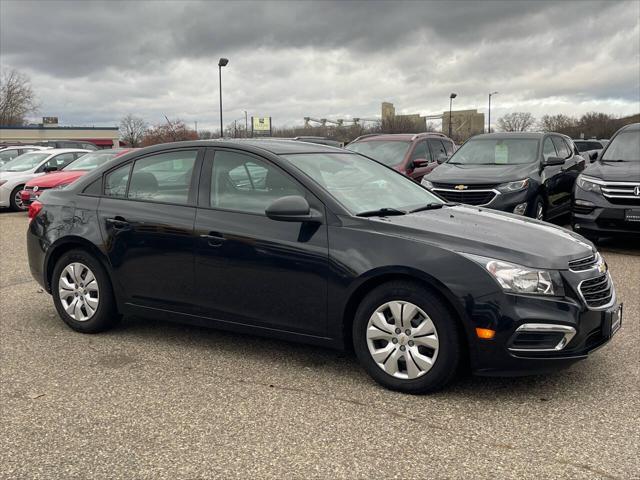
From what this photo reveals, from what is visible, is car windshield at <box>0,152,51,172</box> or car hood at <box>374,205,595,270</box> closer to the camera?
car hood at <box>374,205,595,270</box>

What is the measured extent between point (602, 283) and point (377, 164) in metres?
2.10

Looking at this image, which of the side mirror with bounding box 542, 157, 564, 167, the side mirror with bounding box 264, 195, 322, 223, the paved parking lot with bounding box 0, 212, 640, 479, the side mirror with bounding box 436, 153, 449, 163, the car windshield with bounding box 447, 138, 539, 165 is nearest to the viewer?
the paved parking lot with bounding box 0, 212, 640, 479

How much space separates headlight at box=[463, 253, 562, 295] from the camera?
3.55 m

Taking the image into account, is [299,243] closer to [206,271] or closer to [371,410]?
[206,271]

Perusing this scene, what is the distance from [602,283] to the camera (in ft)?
13.0

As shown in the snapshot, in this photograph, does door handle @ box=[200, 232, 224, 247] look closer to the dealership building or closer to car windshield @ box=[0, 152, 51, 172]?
car windshield @ box=[0, 152, 51, 172]

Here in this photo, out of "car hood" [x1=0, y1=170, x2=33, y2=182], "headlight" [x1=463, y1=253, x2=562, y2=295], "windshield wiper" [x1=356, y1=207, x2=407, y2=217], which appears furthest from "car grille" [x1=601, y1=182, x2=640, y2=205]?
"car hood" [x1=0, y1=170, x2=33, y2=182]

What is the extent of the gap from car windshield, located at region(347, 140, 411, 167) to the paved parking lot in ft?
24.3

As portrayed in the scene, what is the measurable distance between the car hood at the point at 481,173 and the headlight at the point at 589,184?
33.9 inches

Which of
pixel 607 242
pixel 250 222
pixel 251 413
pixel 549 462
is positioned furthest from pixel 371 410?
pixel 607 242

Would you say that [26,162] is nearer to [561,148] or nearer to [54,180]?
[54,180]

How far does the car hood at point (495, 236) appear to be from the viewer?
12.1ft

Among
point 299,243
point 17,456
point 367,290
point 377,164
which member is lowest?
point 17,456

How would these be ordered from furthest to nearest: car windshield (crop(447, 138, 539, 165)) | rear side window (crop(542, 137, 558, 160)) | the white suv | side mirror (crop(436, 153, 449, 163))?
the white suv
side mirror (crop(436, 153, 449, 163))
rear side window (crop(542, 137, 558, 160))
car windshield (crop(447, 138, 539, 165))
